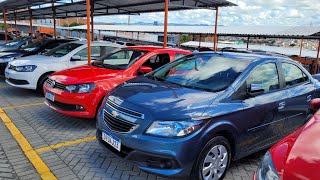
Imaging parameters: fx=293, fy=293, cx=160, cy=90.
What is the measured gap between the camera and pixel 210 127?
325cm

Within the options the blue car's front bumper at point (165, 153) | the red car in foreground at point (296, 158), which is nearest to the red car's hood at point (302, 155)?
the red car in foreground at point (296, 158)

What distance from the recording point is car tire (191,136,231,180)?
3.24 metres

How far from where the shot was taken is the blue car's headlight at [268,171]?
2.12 meters

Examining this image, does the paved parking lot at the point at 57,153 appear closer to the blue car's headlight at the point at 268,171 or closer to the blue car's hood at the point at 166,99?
the blue car's hood at the point at 166,99

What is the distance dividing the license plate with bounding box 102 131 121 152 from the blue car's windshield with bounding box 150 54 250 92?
119 cm

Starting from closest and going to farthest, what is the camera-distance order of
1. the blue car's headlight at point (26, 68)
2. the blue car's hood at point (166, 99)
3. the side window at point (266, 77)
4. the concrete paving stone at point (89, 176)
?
the blue car's hood at point (166, 99)
the concrete paving stone at point (89, 176)
the side window at point (266, 77)
the blue car's headlight at point (26, 68)

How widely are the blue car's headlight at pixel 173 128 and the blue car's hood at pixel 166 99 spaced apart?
6 cm

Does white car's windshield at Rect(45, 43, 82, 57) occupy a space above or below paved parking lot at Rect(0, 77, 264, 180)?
above

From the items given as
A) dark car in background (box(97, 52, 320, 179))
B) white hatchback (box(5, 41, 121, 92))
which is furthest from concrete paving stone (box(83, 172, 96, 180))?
white hatchback (box(5, 41, 121, 92))

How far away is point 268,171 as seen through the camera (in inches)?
87.1

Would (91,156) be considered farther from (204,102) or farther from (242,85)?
(242,85)

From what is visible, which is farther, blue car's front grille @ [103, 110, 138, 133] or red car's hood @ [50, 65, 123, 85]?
red car's hood @ [50, 65, 123, 85]

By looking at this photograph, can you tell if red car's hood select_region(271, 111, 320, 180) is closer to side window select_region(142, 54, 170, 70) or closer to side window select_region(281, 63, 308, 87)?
side window select_region(281, 63, 308, 87)

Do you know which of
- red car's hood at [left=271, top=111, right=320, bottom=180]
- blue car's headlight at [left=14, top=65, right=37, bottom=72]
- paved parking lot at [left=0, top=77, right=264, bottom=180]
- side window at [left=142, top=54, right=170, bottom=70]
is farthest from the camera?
blue car's headlight at [left=14, top=65, right=37, bottom=72]
